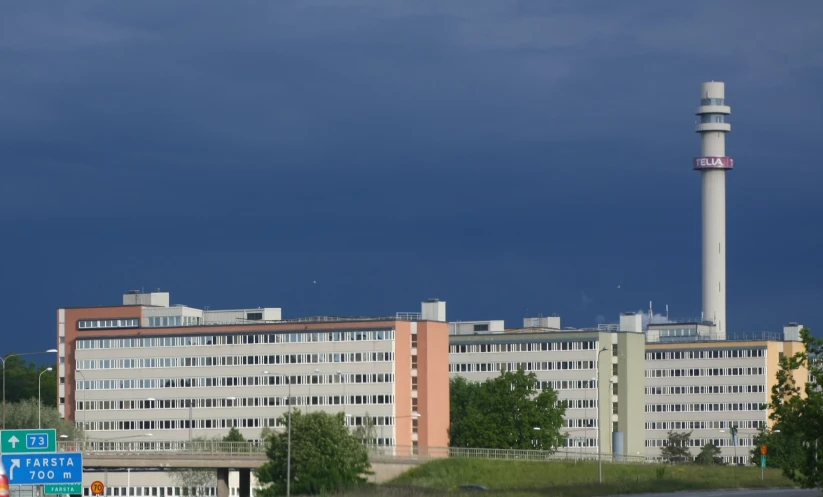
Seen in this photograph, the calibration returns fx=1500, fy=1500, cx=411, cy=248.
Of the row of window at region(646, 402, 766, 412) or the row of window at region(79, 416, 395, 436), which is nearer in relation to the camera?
the row of window at region(79, 416, 395, 436)

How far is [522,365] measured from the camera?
185375mm

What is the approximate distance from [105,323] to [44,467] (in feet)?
450

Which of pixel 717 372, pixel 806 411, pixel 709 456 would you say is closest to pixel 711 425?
pixel 717 372

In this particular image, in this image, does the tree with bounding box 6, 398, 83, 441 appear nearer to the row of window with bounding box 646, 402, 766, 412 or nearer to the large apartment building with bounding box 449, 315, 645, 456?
the large apartment building with bounding box 449, 315, 645, 456

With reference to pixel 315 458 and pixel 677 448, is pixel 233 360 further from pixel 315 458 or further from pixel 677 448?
pixel 315 458

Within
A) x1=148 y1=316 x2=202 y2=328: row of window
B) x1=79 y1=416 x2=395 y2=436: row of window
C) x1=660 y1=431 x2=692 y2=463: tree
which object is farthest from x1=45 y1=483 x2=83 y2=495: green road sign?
x1=148 y1=316 x2=202 y2=328: row of window

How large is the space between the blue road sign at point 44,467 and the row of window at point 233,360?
120m

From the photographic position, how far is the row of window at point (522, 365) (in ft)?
613

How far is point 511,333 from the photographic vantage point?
192125mm

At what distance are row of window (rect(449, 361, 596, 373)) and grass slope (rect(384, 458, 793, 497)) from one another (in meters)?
61.1

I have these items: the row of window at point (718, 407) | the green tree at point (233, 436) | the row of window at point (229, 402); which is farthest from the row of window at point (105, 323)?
the row of window at point (718, 407)

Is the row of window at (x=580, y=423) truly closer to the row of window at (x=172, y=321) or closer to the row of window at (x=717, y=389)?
the row of window at (x=717, y=389)

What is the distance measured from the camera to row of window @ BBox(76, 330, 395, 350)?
546ft

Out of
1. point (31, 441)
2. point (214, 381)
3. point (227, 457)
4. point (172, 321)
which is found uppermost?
point (172, 321)
